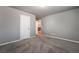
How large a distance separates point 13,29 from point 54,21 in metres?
2.63

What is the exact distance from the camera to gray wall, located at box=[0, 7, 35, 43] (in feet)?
10.4

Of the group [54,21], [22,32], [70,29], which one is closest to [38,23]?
[54,21]

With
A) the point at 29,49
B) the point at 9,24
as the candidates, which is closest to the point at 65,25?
the point at 29,49

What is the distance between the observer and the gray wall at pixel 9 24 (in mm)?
3166

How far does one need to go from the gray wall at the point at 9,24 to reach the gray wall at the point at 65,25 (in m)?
2.06

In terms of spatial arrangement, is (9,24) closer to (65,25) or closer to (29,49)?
(29,49)

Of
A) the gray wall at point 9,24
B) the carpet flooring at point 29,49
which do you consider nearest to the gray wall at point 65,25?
the carpet flooring at point 29,49

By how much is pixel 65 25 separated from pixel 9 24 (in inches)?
120

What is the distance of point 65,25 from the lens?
420cm

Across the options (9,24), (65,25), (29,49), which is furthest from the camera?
(65,25)

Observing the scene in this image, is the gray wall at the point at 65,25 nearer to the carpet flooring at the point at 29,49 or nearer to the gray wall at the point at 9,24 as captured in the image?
the carpet flooring at the point at 29,49

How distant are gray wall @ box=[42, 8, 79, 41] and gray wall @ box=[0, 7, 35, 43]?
6.74 feet
